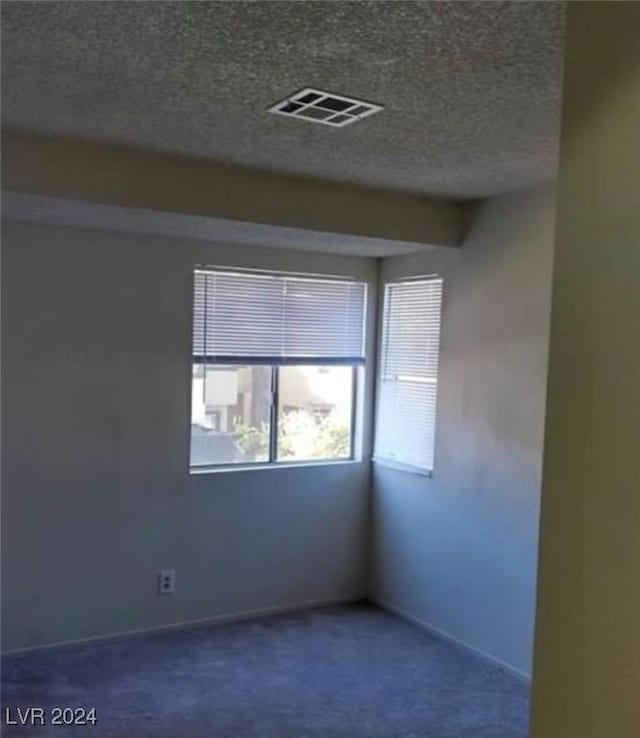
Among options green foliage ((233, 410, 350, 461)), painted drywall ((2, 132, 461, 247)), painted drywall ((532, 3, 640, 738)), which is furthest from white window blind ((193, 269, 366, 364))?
painted drywall ((532, 3, 640, 738))

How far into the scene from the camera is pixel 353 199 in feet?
12.3

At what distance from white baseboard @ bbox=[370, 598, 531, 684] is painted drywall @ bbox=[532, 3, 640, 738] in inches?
97.6

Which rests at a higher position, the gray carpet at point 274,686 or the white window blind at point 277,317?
the white window blind at point 277,317

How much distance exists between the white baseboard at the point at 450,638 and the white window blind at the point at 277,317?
1.59m

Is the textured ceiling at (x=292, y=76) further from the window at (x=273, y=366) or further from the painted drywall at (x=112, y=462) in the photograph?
the window at (x=273, y=366)

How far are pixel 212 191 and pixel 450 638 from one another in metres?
2.78

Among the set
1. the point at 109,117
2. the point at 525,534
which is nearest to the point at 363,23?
the point at 109,117

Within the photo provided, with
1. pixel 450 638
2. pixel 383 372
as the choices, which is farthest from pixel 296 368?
pixel 450 638

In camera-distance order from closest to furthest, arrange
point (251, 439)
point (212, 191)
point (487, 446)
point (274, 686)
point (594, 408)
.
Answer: point (594, 408)
point (212, 191)
point (274, 686)
point (487, 446)
point (251, 439)

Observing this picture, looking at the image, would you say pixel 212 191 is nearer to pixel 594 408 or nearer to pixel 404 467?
pixel 404 467

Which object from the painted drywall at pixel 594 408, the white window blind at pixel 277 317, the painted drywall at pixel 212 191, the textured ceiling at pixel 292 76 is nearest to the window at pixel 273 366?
the white window blind at pixel 277 317

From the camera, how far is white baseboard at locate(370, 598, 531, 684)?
3.75m

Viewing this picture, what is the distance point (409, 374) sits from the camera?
4609mm

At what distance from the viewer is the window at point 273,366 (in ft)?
14.1
